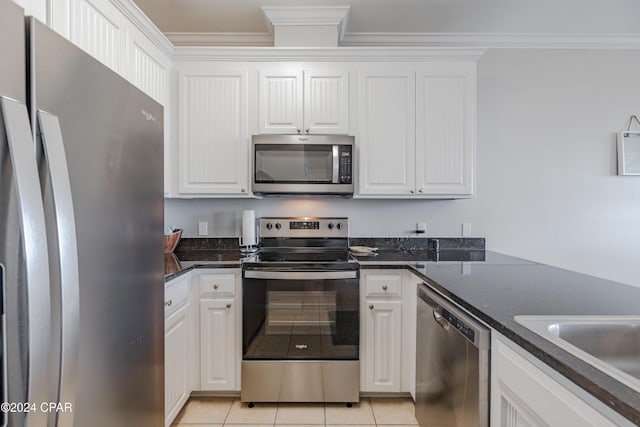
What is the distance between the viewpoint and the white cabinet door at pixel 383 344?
208cm

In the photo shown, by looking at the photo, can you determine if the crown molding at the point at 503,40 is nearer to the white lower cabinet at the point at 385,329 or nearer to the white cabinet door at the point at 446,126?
the white cabinet door at the point at 446,126

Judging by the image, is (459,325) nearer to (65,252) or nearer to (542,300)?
(542,300)

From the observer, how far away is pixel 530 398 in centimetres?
88

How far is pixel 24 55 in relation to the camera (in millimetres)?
707

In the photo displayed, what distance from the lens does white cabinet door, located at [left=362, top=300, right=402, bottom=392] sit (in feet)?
6.83

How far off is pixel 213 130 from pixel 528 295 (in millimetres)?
2095

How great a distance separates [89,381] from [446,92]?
97.2 inches

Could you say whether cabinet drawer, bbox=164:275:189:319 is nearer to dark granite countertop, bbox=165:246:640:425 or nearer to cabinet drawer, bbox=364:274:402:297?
dark granite countertop, bbox=165:246:640:425

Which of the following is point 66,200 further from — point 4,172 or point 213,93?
point 213,93

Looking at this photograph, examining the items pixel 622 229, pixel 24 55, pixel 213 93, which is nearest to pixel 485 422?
pixel 24 55

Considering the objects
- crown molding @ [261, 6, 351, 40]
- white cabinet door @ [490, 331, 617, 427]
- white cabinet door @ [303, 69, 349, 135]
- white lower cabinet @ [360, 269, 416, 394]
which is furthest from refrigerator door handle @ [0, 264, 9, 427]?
crown molding @ [261, 6, 351, 40]

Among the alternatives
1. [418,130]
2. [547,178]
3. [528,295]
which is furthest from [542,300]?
[547,178]

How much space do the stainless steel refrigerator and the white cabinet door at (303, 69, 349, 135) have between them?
1317 mm

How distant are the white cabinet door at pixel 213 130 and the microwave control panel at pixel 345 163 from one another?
2.16 feet
